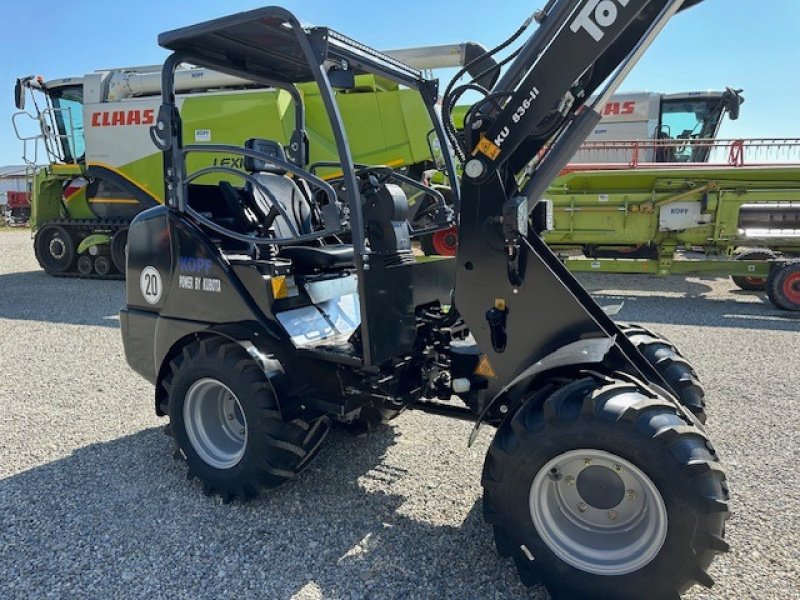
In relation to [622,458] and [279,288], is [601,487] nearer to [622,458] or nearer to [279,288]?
[622,458]

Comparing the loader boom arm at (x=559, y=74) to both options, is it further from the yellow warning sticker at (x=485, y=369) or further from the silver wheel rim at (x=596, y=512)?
the silver wheel rim at (x=596, y=512)

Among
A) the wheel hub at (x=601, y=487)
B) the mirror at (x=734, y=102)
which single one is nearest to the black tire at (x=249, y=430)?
the wheel hub at (x=601, y=487)

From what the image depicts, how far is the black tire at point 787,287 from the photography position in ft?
27.5

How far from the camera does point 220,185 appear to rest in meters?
3.88

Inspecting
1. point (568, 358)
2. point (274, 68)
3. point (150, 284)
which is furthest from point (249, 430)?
point (274, 68)

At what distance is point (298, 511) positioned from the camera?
3.11 metres

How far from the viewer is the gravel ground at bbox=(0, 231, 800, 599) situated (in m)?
2.54

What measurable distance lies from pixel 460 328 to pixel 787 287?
7134mm

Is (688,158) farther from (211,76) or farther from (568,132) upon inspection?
(568,132)

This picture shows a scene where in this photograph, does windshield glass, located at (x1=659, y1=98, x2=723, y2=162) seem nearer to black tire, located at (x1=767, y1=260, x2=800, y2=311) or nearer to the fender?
black tire, located at (x1=767, y1=260, x2=800, y2=311)

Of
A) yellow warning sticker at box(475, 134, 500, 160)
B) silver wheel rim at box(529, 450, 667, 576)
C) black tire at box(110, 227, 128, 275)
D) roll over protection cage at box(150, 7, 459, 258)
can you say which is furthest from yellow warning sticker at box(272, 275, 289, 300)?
black tire at box(110, 227, 128, 275)

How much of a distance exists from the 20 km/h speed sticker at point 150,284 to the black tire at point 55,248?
33.2 ft

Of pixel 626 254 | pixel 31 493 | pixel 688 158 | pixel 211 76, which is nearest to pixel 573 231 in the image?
pixel 626 254

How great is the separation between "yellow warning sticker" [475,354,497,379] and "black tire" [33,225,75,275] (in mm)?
11924
